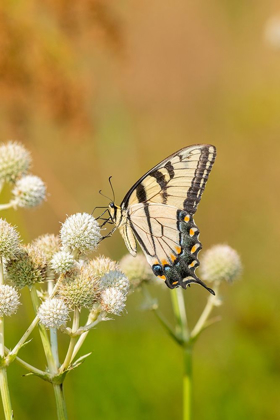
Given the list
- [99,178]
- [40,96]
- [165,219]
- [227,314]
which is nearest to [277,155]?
[99,178]

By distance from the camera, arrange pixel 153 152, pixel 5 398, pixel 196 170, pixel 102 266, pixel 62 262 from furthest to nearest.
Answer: pixel 153 152, pixel 196 170, pixel 102 266, pixel 62 262, pixel 5 398

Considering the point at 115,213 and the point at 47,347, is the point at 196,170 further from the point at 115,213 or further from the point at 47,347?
the point at 47,347

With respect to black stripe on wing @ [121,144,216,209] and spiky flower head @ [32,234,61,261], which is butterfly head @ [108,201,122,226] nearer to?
black stripe on wing @ [121,144,216,209]

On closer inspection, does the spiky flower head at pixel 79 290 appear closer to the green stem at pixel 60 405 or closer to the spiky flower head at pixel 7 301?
the spiky flower head at pixel 7 301

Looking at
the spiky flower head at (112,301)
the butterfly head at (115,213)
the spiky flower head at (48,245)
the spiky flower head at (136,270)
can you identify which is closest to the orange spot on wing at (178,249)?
the spiky flower head at (136,270)

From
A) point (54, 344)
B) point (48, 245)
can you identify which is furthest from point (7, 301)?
point (48, 245)

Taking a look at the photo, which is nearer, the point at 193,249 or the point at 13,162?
the point at 13,162

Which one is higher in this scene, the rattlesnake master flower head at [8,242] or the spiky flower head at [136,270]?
the spiky flower head at [136,270]

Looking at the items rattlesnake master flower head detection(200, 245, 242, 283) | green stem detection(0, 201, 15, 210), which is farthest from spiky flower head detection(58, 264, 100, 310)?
rattlesnake master flower head detection(200, 245, 242, 283)
